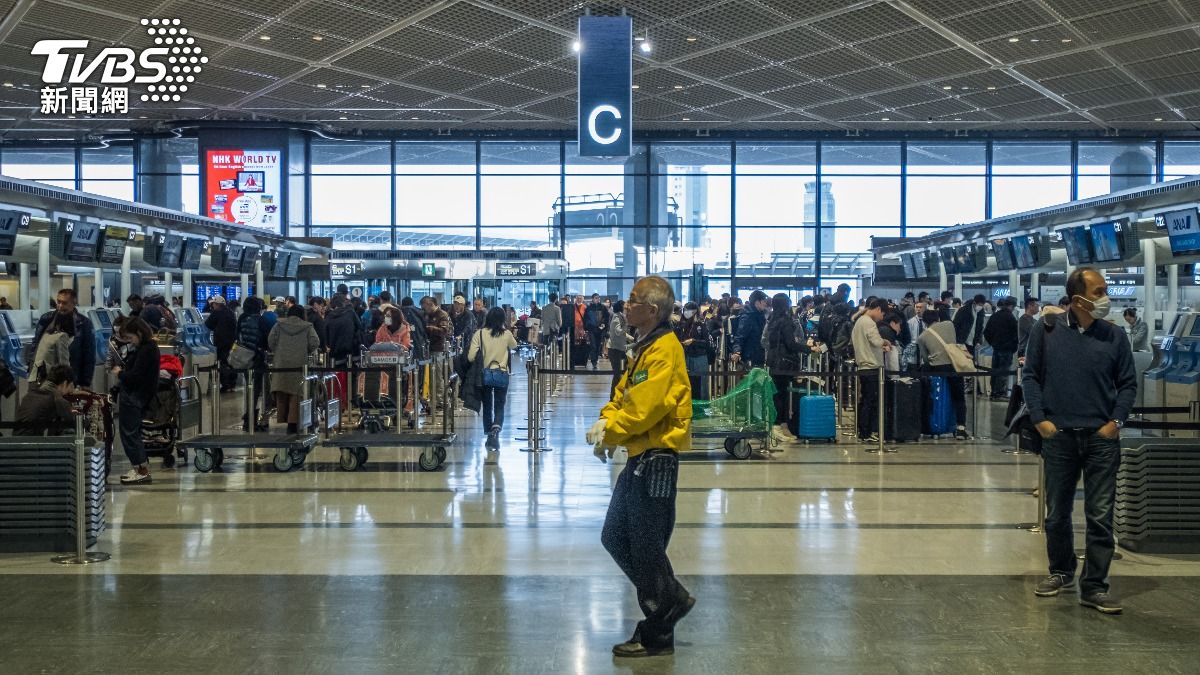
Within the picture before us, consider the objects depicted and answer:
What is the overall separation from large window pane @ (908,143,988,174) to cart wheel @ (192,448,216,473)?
26714 millimetres

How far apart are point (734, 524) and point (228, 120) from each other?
83.7 ft

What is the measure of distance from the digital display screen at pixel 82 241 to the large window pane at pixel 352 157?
601 inches

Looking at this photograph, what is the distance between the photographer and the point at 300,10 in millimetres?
18578

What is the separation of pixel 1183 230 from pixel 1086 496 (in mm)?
9451

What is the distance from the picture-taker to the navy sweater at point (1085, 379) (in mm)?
6074

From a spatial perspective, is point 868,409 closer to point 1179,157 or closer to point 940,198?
point 940,198

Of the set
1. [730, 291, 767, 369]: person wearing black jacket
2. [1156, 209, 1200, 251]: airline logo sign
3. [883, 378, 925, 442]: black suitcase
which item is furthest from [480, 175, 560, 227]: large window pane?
[883, 378, 925, 442]: black suitcase

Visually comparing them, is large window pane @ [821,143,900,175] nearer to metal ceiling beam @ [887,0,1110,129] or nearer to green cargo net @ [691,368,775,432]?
metal ceiling beam @ [887,0,1110,129]

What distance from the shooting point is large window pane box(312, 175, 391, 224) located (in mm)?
33438

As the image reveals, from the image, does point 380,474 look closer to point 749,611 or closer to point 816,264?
point 749,611

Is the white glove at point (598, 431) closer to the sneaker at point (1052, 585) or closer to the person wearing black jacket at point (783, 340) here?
the sneaker at point (1052, 585)

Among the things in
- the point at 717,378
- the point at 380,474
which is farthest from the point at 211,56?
the point at 380,474

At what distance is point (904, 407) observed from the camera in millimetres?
13633

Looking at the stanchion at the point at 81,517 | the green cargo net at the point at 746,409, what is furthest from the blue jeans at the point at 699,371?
the stanchion at the point at 81,517
